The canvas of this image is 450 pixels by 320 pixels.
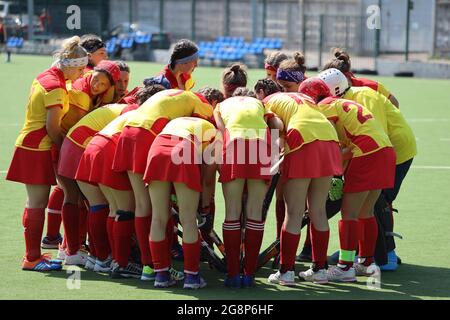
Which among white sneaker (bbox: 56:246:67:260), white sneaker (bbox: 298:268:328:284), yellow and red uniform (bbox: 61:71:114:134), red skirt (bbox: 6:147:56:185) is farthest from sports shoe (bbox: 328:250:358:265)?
red skirt (bbox: 6:147:56:185)

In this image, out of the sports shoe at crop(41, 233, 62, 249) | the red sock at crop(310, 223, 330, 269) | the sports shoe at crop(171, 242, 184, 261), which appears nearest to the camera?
the red sock at crop(310, 223, 330, 269)

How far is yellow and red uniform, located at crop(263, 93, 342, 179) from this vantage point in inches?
294

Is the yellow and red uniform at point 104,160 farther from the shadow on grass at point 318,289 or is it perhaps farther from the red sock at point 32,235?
the shadow on grass at point 318,289

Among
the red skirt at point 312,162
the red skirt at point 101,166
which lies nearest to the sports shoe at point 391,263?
the red skirt at point 312,162

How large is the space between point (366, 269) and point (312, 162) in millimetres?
1152

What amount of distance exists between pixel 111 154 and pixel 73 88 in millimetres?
978

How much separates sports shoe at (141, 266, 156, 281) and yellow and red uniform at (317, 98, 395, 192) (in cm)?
161

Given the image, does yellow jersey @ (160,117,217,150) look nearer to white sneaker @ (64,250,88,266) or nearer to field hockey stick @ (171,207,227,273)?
field hockey stick @ (171,207,227,273)

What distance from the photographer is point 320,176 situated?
24.5ft

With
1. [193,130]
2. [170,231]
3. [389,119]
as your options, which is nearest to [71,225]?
[170,231]

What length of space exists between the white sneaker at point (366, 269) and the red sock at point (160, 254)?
1614 millimetres

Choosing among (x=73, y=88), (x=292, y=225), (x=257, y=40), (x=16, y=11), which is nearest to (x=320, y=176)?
(x=292, y=225)

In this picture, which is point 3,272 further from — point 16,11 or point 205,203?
point 16,11

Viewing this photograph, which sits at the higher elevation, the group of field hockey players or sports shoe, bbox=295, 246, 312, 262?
the group of field hockey players
